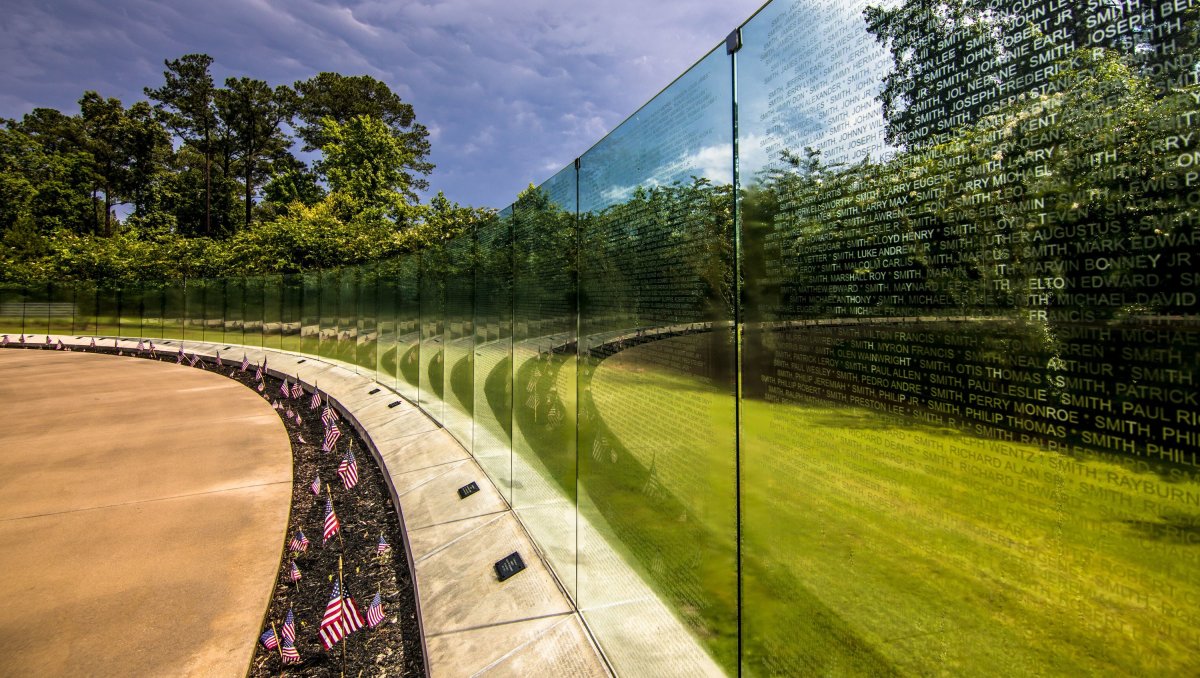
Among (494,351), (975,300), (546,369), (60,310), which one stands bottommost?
(546,369)

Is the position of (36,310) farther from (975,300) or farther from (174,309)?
(975,300)

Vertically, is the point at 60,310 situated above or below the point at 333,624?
above

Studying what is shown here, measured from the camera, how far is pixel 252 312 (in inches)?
880

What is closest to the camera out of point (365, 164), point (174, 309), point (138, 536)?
point (138, 536)

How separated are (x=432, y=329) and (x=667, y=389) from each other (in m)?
7.15

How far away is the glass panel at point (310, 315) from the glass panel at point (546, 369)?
1401 centimetres

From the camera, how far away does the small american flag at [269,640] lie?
12.2 ft

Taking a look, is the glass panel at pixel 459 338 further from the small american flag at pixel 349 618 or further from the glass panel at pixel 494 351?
the small american flag at pixel 349 618

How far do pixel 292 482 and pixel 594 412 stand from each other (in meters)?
5.48

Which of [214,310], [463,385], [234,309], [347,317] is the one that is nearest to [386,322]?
[347,317]

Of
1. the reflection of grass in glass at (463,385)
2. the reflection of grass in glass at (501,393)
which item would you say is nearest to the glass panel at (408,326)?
the reflection of grass in glass at (463,385)

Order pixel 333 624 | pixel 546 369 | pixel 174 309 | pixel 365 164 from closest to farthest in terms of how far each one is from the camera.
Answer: pixel 333 624
pixel 546 369
pixel 174 309
pixel 365 164

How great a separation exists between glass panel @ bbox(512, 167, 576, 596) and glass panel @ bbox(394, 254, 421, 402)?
502 cm

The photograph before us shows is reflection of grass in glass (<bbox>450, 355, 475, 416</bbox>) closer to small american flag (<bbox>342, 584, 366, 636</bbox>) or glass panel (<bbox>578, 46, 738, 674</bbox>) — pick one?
Answer: small american flag (<bbox>342, 584, 366, 636</bbox>)
